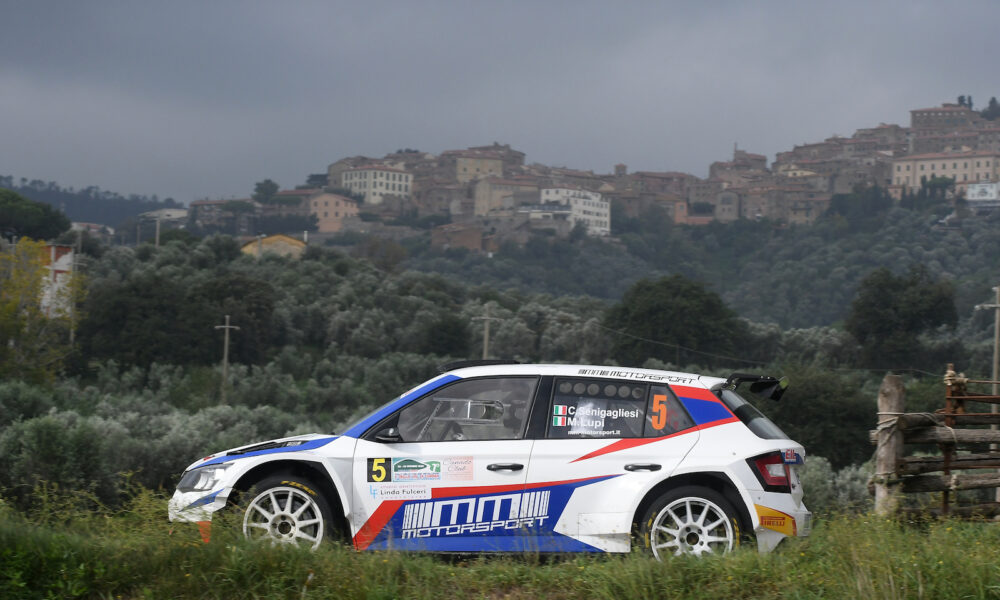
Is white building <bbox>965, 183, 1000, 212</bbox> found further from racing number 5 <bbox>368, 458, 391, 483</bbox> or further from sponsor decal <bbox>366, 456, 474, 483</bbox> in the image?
racing number 5 <bbox>368, 458, 391, 483</bbox>

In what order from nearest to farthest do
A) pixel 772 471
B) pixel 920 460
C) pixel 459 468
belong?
pixel 772 471
pixel 459 468
pixel 920 460

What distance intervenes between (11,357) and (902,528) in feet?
190

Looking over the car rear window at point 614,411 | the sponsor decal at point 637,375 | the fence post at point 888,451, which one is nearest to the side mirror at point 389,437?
the car rear window at point 614,411

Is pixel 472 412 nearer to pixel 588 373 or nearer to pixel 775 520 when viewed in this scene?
pixel 588 373

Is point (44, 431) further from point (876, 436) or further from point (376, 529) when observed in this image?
point (876, 436)

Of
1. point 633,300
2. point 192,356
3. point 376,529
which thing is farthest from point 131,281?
point 376,529

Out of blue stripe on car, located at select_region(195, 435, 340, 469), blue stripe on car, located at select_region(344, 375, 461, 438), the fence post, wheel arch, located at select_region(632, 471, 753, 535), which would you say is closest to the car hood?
blue stripe on car, located at select_region(195, 435, 340, 469)

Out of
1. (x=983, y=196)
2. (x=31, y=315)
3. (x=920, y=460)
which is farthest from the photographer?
(x=983, y=196)

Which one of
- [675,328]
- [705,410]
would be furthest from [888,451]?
[675,328]

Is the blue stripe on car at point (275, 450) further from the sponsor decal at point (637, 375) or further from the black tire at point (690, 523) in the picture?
the black tire at point (690, 523)

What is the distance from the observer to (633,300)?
8031cm

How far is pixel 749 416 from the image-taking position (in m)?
7.62

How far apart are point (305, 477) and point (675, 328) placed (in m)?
70.8

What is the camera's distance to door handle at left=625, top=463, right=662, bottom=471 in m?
7.30
